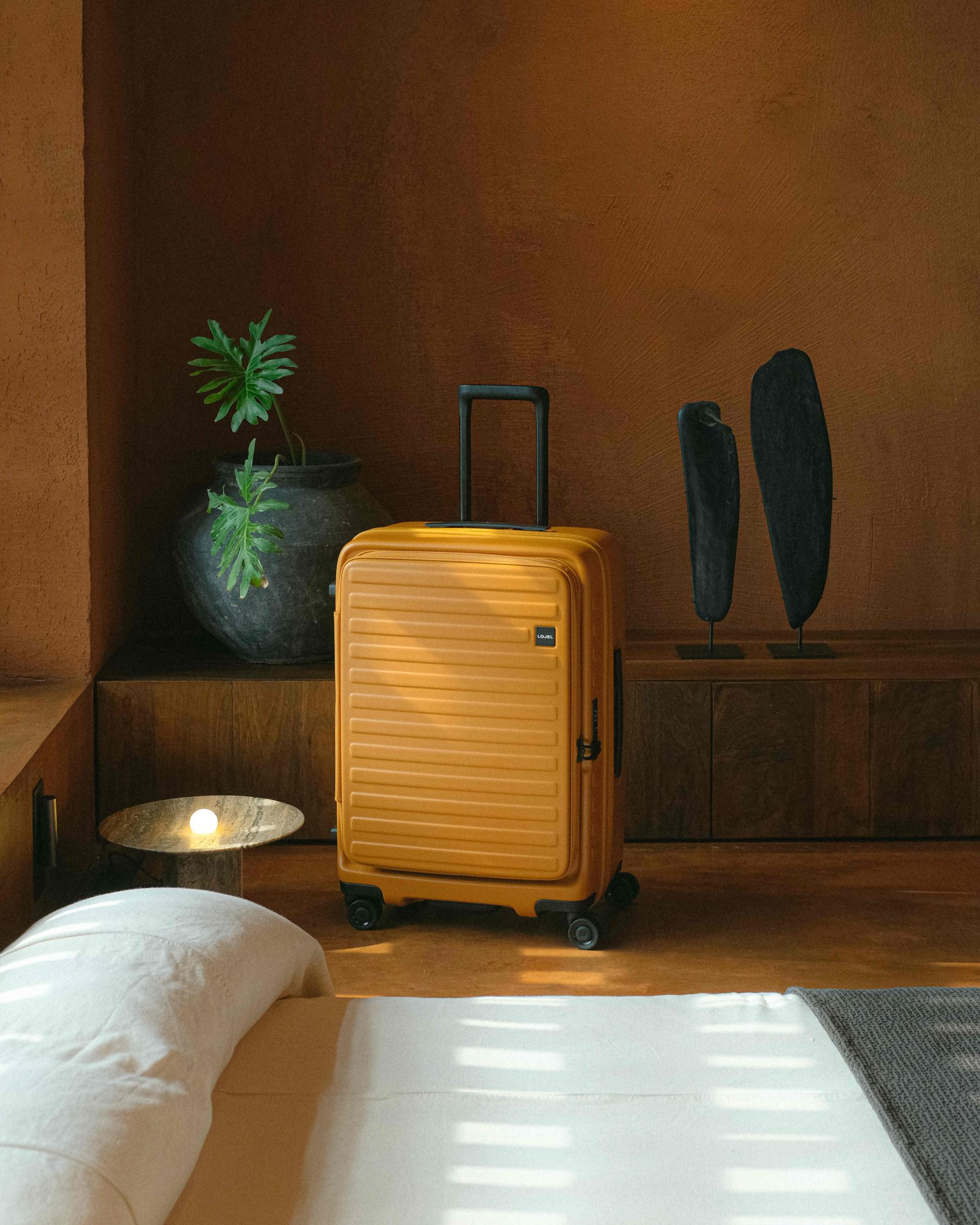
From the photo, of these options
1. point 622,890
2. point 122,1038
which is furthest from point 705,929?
point 122,1038

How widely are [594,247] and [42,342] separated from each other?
4.60 ft

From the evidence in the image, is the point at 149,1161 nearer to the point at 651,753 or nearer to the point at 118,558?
the point at 651,753

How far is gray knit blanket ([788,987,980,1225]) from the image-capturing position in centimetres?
96

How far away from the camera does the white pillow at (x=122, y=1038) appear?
82cm

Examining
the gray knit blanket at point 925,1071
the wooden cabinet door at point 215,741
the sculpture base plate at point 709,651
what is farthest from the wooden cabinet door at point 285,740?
the gray knit blanket at point 925,1071

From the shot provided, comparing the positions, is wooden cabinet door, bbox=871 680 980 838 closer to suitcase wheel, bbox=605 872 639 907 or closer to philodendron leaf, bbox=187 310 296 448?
suitcase wheel, bbox=605 872 639 907

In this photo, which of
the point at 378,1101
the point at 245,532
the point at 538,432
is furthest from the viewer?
the point at 245,532

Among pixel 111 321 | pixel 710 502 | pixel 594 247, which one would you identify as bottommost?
pixel 710 502

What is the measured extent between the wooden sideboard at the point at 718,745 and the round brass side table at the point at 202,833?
0.59 meters

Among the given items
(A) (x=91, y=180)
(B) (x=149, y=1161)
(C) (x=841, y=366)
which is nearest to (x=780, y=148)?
(C) (x=841, y=366)

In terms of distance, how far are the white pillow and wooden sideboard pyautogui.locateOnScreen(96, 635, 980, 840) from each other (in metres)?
1.51

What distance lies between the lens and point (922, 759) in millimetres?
2881

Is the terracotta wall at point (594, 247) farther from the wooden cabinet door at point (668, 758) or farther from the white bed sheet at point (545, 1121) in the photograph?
the white bed sheet at point (545, 1121)

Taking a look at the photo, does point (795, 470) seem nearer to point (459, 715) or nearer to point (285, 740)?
point (459, 715)
